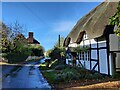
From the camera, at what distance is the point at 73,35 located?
93.3 feet

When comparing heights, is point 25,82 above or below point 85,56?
below

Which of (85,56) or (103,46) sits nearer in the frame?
(103,46)

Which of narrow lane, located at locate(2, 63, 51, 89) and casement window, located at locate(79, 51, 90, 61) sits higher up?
casement window, located at locate(79, 51, 90, 61)

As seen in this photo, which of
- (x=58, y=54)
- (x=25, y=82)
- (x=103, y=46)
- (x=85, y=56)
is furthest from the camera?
(x=58, y=54)

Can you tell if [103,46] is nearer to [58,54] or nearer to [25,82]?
[25,82]

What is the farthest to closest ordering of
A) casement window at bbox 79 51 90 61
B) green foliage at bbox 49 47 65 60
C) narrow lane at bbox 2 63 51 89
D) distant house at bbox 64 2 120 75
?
1. green foliage at bbox 49 47 65 60
2. casement window at bbox 79 51 90 61
3. distant house at bbox 64 2 120 75
4. narrow lane at bbox 2 63 51 89

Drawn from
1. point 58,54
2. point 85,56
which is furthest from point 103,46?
point 58,54

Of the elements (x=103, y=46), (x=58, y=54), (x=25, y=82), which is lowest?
(x=25, y=82)

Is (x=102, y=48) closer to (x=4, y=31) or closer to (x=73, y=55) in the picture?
(x=73, y=55)

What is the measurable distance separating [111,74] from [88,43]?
6.07 meters

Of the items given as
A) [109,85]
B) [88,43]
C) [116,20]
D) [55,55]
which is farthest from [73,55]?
[116,20]

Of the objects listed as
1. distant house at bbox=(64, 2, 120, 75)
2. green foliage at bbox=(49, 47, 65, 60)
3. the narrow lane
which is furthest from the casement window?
green foliage at bbox=(49, 47, 65, 60)

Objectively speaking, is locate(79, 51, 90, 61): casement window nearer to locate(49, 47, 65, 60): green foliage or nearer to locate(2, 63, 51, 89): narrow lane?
locate(2, 63, 51, 89): narrow lane

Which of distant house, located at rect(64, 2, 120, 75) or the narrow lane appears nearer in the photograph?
the narrow lane
